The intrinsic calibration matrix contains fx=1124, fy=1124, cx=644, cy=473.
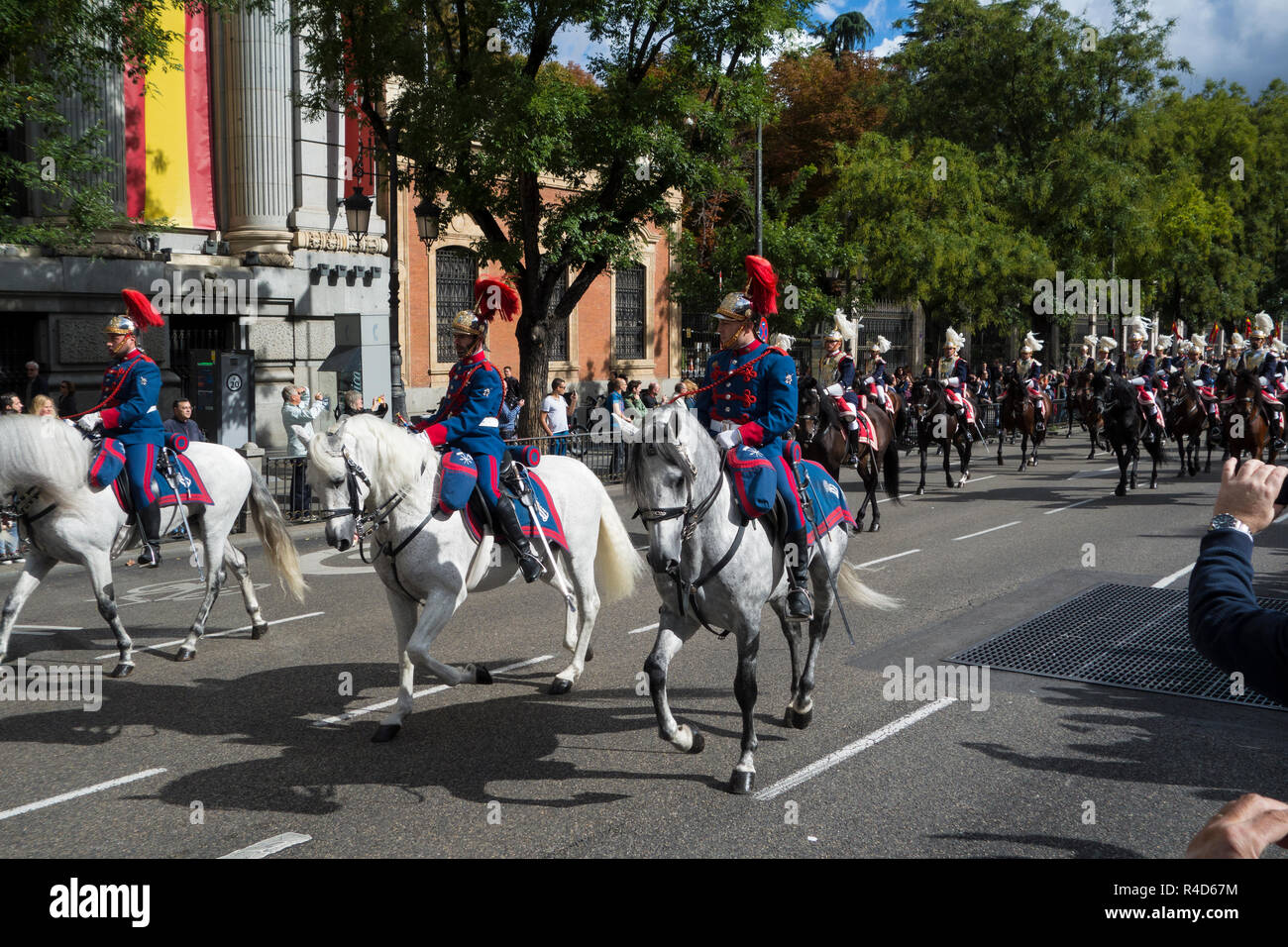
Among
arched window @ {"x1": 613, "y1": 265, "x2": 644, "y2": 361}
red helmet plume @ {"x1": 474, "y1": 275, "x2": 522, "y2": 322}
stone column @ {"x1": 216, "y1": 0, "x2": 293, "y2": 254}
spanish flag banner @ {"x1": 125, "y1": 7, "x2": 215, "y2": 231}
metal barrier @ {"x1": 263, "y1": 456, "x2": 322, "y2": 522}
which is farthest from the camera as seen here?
arched window @ {"x1": 613, "y1": 265, "x2": 644, "y2": 361}

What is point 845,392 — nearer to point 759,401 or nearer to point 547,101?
point 547,101

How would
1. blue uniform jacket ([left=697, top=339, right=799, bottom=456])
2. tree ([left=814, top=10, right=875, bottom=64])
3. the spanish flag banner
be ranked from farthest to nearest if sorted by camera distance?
tree ([left=814, top=10, right=875, bottom=64])
the spanish flag banner
blue uniform jacket ([left=697, top=339, right=799, bottom=456])

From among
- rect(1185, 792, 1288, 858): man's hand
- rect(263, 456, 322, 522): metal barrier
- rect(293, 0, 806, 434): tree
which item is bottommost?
rect(263, 456, 322, 522): metal barrier

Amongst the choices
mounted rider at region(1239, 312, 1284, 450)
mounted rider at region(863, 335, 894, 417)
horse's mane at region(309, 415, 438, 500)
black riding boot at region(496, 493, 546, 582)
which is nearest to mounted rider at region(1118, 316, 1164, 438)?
mounted rider at region(1239, 312, 1284, 450)

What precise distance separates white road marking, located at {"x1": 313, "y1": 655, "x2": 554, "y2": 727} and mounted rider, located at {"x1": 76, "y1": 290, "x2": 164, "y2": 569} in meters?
2.96

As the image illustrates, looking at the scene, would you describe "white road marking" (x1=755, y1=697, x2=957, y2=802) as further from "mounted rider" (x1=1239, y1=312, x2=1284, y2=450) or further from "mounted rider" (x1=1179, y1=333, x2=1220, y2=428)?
"mounted rider" (x1=1179, y1=333, x2=1220, y2=428)

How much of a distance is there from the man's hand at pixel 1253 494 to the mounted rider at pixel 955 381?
20085mm

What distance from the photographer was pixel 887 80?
41.6 m

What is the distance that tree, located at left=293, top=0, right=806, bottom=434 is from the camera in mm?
18984

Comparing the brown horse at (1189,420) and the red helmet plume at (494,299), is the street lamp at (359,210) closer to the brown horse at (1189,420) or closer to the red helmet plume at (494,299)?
the red helmet plume at (494,299)

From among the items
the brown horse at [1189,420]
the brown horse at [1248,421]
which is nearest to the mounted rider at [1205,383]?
the brown horse at [1189,420]

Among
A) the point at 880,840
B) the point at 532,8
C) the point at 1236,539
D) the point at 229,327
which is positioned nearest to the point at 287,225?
the point at 229,327

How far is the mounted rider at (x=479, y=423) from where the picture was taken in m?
7.93
